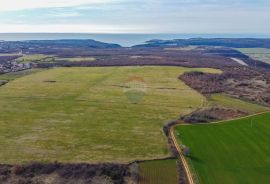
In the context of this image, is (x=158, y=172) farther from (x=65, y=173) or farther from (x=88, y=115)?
(x=88, y=115)

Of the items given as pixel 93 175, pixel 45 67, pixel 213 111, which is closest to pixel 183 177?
pixel 93 175

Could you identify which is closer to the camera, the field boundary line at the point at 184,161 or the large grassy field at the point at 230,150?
the field boundary line at the point at 184,161

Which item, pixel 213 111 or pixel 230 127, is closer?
pixel 230 127

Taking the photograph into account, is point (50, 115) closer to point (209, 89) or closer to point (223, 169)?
point (223, 169)

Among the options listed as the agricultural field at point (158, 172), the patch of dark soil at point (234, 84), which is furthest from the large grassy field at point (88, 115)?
the patch of dark soil at point (234, 84)

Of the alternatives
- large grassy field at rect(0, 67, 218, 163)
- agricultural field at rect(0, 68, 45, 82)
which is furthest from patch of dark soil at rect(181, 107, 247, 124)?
agricultural field at rect(0, 68, 45, 82)

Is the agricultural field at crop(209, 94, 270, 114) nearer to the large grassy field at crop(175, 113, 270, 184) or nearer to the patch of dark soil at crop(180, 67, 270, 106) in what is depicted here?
the patch of dark soil at crop(180, 67, 270, 106)

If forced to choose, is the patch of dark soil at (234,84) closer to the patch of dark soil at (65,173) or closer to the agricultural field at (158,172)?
the agricultural field at (158,172)
